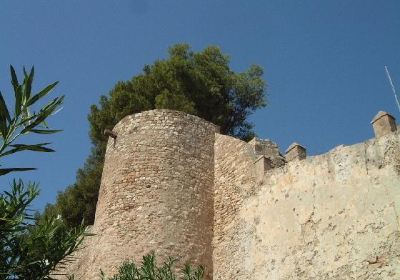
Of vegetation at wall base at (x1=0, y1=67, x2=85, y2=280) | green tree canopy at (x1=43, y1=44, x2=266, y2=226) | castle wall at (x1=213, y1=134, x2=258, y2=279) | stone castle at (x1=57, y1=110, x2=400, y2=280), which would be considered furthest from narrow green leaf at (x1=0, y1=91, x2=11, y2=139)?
green tree canopy at (x1=43, y1=44, x2=266, y2=226)

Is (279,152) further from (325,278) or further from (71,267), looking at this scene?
(71,267)

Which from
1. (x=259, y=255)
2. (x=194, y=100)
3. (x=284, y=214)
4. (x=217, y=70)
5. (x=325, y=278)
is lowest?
(x=325, y=278)

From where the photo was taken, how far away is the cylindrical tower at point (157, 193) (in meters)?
9.87

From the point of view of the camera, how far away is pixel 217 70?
61.0ft

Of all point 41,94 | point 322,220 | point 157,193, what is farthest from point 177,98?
point 41,94

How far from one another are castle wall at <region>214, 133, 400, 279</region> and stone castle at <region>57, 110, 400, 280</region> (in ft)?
0.05

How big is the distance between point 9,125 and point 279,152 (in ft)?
20.9

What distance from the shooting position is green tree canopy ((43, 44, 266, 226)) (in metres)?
16.4

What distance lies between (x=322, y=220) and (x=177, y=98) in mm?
9149

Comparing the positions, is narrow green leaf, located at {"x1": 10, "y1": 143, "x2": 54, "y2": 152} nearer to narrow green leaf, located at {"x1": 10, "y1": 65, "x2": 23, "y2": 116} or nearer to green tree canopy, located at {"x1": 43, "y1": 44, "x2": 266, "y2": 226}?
narrow green leaf, located at {"x1": 10, "y1": 65, "x2": 23, "y2": 116}

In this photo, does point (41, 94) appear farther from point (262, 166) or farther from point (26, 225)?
point (262, 166)

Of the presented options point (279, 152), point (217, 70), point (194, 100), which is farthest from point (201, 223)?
point (217, 70)

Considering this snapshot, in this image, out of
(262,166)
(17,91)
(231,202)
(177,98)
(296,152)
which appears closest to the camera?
(17,91)

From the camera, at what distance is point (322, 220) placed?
26.5 ft
